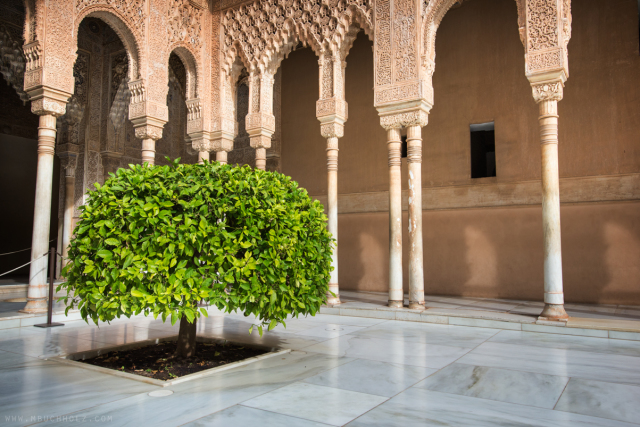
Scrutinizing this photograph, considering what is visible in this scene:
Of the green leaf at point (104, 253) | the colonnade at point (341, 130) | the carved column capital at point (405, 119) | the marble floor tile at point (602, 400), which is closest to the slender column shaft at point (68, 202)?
the colonnade at point (341, 130)

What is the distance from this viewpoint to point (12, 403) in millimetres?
2971

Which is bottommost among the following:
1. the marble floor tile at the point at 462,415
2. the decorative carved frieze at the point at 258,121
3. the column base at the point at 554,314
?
the marble floor tile at the point at 462,415

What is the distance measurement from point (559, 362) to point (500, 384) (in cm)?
108

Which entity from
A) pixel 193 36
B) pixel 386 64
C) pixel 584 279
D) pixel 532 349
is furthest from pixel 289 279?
pixel 193 36

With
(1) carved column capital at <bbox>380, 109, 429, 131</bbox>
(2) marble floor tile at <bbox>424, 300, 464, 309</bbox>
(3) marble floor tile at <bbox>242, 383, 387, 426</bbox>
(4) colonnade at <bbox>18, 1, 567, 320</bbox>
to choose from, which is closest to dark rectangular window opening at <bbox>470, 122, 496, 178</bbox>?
(4) colonnade at <bbox>18, 1, 567, 320</bbox>

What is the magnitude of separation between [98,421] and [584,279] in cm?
794

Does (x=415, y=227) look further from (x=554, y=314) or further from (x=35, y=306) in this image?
(x=35, y=306)

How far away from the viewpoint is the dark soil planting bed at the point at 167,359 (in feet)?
12.6

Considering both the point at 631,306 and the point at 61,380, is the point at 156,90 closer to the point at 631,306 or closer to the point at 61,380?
the point at 61,380

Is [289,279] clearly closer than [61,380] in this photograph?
No

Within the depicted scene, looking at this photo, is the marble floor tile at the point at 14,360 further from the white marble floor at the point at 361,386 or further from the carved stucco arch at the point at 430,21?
the carved stucco arch at the point at 430,21

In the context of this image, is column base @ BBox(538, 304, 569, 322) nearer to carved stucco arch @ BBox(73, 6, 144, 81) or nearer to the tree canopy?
the tree canopy

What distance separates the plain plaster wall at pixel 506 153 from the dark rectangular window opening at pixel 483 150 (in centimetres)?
16

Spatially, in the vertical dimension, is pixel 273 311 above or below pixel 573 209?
below
